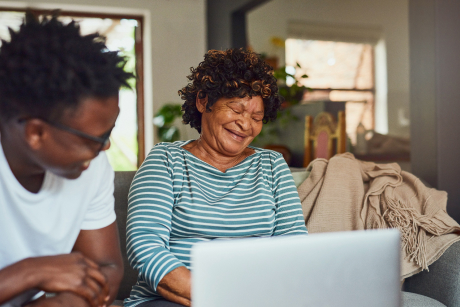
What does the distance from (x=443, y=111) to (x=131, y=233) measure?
5.98 ft

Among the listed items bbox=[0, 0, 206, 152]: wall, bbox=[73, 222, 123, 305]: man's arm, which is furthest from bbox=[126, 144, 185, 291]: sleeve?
bbox=[0, 0, 206, 152]: wall

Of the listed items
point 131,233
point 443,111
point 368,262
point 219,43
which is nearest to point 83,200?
point 131,233

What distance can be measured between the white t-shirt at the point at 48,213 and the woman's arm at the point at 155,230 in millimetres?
271

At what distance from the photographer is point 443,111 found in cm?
232

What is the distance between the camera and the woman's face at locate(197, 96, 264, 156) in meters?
1.44

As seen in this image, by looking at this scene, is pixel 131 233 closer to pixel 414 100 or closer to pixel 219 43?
pixel 414 100

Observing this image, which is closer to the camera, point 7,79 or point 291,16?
point 7,79

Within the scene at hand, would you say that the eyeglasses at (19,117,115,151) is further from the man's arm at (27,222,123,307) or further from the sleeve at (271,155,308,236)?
the sleeve at (271,155,308,236)

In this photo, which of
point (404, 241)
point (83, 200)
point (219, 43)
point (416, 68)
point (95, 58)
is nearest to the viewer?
point (95, 58)

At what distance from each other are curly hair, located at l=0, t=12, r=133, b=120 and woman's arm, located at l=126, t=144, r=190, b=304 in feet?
1.81

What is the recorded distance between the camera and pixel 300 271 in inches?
26.5

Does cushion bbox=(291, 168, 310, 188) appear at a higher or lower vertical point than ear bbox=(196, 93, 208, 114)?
lower

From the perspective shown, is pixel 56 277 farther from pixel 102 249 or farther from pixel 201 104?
pixel 201 104

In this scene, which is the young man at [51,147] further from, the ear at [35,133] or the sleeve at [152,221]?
the sleeve at [152,221]
